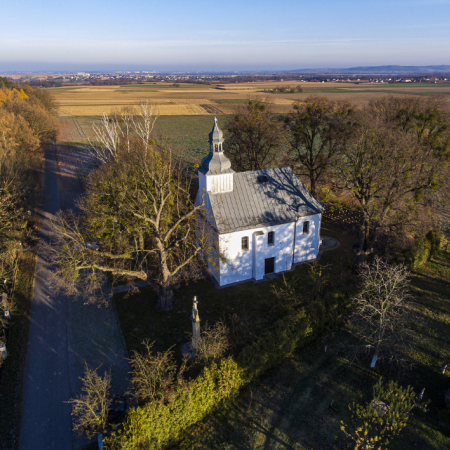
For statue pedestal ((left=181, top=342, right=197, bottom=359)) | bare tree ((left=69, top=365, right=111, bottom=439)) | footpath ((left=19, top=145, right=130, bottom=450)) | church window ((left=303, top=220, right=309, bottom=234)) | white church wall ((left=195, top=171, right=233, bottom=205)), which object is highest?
white church wall ((left=195, top=171, right=233, bottom=205))

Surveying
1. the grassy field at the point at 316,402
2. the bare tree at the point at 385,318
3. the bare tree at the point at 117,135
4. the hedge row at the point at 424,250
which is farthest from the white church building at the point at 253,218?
the bare tree at the point at 117,135

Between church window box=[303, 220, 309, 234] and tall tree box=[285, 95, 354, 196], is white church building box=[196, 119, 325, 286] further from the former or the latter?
tall tree box=[285, 95, 354, 196]

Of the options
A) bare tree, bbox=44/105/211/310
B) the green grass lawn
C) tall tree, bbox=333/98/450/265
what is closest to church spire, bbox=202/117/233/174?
bare tree, bbox=44/105/211/310

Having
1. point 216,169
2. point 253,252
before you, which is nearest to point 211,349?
point 253,252

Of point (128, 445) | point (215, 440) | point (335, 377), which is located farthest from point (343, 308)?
point (128, 445)

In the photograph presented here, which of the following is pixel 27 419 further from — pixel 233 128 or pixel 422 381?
pixel 233 128

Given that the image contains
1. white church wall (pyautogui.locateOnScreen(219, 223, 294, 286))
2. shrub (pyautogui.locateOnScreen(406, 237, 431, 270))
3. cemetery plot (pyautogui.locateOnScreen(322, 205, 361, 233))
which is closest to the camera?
white church wall (pyautogui.locateOnScreen(219, 223, 294, 286))
